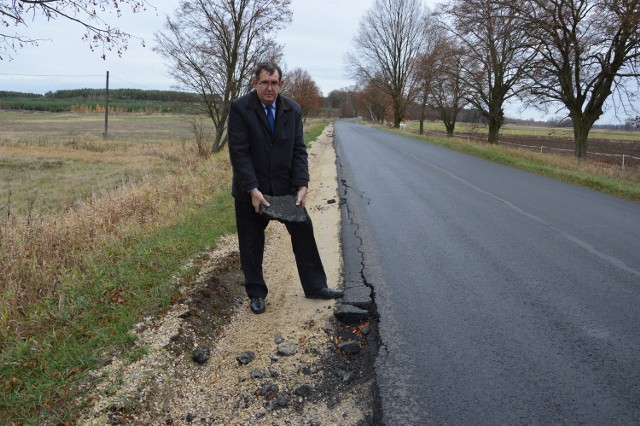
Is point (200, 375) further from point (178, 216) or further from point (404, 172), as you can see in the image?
point (404, 172)

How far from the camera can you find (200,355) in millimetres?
3316

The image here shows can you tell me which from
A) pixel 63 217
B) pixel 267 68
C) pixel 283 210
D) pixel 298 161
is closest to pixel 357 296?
pixel 283 210

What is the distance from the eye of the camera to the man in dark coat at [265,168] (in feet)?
12.4

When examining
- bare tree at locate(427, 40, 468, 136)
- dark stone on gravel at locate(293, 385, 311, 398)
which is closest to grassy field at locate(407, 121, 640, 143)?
bare tree at locate(427, 40, 468, 136)

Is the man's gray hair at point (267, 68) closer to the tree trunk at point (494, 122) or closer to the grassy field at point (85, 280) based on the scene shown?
the grassy field at point (85, 280)

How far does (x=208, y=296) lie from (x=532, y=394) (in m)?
2.76

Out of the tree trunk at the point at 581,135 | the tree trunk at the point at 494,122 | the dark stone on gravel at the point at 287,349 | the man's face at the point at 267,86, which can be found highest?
the tree trunk at the point at 494,122

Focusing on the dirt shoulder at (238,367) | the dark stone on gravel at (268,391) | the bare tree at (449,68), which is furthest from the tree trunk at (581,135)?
the dark stone on gravel at (268,391)

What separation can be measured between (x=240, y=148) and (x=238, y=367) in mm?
1737

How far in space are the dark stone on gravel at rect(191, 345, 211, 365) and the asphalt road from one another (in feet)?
4.08

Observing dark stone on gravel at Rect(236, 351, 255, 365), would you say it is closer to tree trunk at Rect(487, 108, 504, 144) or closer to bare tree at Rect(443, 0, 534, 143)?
bare tree at Rect(443, 0, 534, 143)

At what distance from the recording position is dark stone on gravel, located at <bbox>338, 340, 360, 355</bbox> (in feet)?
11.1

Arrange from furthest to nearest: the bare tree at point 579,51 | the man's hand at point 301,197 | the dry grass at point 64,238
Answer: the bare tree at point 579,51
the dry grass at point 64,238
the man's hand at point 301,197

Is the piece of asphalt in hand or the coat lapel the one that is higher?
the coat lapel
